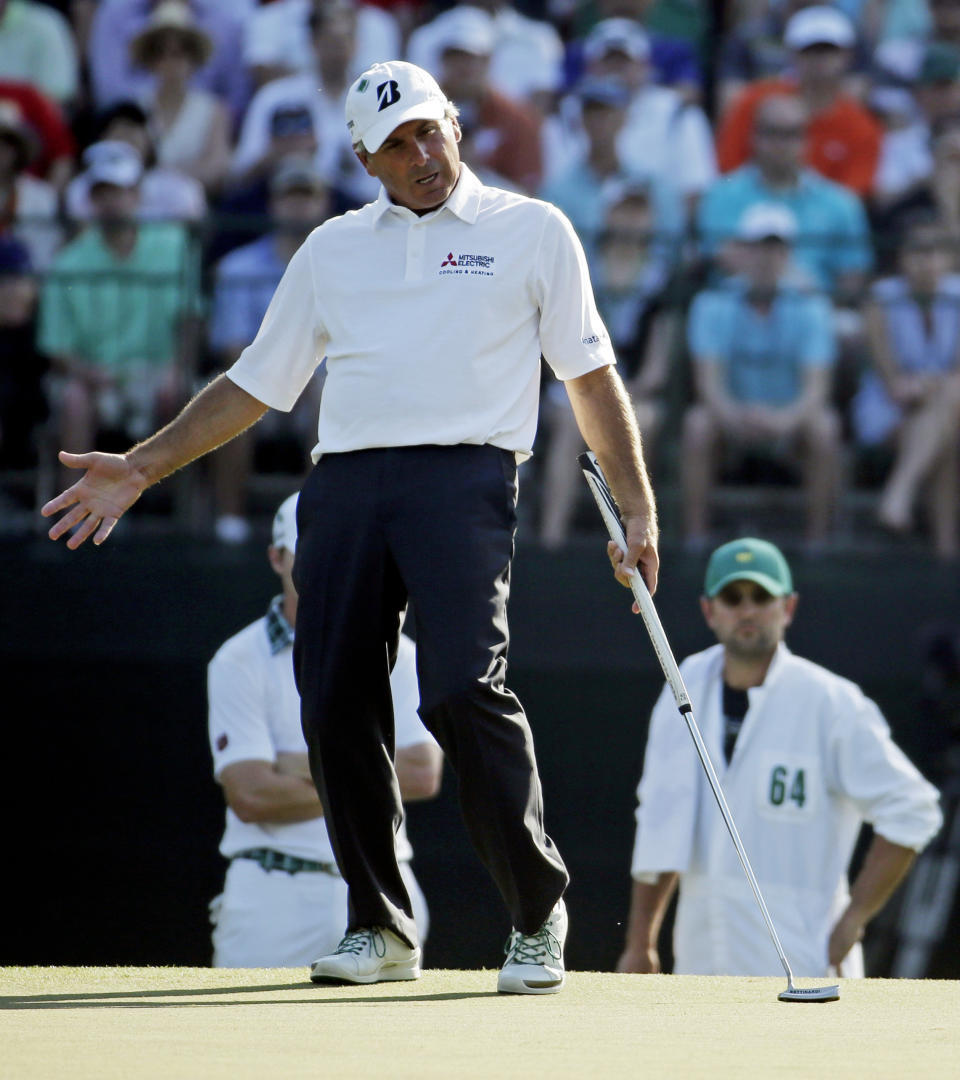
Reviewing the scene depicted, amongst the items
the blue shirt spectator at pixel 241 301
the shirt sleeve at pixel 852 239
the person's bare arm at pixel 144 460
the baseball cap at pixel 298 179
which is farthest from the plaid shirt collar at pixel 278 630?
the shirt sleeve at pixel 852 239

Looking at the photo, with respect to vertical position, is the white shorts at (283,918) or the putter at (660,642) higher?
the putter at (660,642)

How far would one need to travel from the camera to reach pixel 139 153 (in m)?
10.1

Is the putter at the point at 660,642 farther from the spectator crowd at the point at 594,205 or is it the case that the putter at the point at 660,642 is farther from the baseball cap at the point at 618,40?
the baseball cap at the point at 618,40

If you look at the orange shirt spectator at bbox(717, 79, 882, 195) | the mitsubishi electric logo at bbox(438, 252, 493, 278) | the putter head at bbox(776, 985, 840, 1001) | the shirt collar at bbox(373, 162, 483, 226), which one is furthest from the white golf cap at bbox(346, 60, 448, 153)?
the orange shirt spectator at bbox(717, 79, 882, 195)

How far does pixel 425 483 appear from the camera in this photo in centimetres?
402

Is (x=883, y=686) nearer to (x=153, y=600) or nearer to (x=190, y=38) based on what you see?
(x=153, y=600)

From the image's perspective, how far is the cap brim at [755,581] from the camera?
19.9ft

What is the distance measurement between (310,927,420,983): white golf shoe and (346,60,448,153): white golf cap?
1.70 meters

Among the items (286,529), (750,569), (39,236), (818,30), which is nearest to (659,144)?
(818,30)

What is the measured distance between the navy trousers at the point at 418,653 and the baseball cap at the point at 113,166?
5.60 meters

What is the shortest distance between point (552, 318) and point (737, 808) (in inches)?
88.4

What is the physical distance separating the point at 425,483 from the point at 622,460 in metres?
0.45

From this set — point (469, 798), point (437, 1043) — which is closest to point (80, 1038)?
point (437, 1043)

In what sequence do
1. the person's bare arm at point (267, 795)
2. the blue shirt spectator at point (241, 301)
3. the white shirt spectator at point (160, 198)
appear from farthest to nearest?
the white shirt spectator at point (160, 198) → the blue shirt spectator at point (241, 301) → the person's bare arm at point (267, 795)
